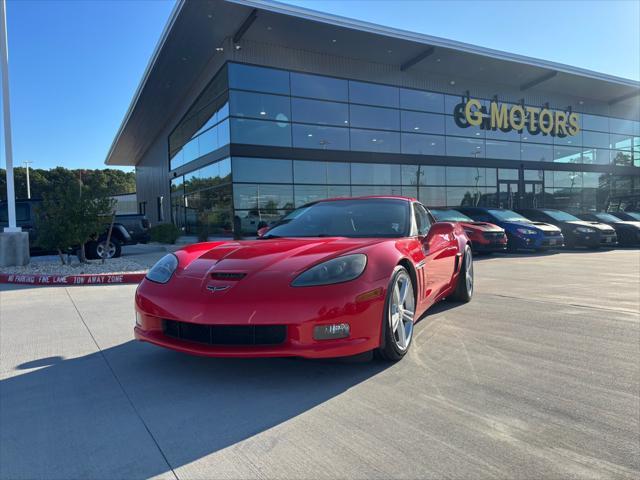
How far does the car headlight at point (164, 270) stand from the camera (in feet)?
10.8

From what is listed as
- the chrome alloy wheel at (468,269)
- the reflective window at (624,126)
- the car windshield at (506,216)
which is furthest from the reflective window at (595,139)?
the chrome alloy wheel at (468,269)

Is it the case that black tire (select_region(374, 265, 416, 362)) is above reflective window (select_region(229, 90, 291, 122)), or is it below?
below

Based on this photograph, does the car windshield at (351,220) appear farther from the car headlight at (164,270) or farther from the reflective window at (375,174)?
the reflective window at (375,174)

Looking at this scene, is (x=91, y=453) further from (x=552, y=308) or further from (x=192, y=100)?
(x=192, y=100)

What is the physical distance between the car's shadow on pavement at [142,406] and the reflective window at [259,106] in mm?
14692

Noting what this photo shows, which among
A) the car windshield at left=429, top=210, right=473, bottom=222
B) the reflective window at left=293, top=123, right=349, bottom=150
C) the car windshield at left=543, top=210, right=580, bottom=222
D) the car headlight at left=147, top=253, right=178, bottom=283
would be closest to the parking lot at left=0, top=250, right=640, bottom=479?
the car headlight at left=147, top=253, right=178, bottom=283

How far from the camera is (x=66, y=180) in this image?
10.3 m

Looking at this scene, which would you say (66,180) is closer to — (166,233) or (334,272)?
(166,233)

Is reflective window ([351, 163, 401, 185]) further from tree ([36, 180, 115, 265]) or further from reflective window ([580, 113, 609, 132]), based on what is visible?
reflective window ([580, 113, 609, 132])

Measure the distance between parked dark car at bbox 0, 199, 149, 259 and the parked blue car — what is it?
10295 millimetres

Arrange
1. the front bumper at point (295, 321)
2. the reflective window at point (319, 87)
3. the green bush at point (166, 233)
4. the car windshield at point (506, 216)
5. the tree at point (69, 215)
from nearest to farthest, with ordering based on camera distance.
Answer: the front bumper at point (295, 321)
the tree at point (69, 215)
the car windshield at point (506, 216)
the green bush at point (166, 233)
the reflective window at point (319, 87)

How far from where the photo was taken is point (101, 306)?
5875 millimetres

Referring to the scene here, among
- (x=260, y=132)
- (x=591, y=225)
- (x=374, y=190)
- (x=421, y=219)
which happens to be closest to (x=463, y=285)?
(x=421, y=219)

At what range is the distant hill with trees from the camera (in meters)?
9.91
